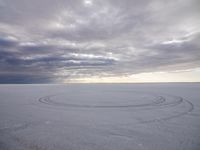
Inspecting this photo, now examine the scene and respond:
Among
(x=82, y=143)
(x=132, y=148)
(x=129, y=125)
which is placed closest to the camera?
(x=132, y=148)

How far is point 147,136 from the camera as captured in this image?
635cm

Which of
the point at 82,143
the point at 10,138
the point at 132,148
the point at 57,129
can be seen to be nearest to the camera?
the point at 132,148

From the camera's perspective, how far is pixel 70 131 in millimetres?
7223

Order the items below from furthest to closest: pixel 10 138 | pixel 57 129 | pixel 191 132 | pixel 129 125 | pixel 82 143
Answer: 1. pixel 129 125
2. pixel 57 129
3. pixel 191 132
4. pixel 10 138
5. pixel 82 143

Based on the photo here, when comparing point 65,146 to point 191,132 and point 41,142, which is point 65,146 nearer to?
point 41,142

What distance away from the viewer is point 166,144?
5.61 metres

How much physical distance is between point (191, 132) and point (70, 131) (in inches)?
230

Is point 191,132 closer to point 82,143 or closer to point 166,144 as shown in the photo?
point 166,144

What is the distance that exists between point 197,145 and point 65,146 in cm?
506

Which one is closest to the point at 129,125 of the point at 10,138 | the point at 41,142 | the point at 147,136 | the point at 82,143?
the point at 147,136

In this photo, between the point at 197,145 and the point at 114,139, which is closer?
the point at 197,145

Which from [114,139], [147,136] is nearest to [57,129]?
[114,139]

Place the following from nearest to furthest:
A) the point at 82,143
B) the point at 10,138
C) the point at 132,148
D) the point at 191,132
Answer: the point at 132,148 → the point at 82,143 → the point at 10,138 → the point at 191,132

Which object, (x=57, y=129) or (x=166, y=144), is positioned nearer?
(x=166, y=144)
